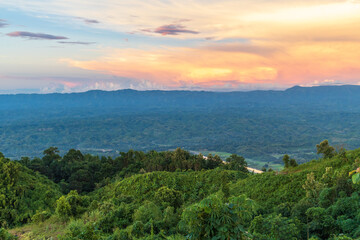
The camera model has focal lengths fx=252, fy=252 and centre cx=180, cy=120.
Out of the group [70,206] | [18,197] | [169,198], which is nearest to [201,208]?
[169,198]

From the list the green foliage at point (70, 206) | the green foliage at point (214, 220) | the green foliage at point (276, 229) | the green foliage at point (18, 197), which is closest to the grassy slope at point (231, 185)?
the green foliage at point (70, 206)

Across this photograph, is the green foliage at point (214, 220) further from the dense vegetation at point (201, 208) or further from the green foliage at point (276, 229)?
the green foliage at point (276, 229)

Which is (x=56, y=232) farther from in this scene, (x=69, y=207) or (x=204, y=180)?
(x=204, y=180)

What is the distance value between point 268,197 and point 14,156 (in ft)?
671

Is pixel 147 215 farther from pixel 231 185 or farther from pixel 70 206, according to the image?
pixel 231 185

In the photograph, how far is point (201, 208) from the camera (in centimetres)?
709

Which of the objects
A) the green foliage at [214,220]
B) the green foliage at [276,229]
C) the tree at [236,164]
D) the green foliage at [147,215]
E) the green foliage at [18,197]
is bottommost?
the tree at [236,164]

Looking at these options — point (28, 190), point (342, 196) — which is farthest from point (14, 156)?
point (342, 196)

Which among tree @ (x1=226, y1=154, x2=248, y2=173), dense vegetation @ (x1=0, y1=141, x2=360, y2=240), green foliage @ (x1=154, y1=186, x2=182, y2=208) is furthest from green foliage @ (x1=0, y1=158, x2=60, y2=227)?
tree @ (x1=226, y1=154, x2=248, y2=173)

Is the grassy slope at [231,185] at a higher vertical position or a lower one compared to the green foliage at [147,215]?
lower

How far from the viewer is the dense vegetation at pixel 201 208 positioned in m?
7.29

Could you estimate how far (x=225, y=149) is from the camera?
639 ft

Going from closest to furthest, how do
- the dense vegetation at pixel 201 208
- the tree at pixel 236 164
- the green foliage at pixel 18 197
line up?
the dense vegetation at pixel 201 208 → the green foliage at pixel 18 197 → the tree at pixel 236 164

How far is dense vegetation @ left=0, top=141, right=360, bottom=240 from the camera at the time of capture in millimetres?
7292
